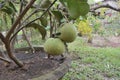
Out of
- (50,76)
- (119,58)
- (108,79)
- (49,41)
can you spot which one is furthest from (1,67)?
(119,58)

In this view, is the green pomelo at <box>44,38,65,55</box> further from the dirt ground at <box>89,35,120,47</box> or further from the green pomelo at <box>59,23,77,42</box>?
the dirt ground at <box>89,35,120,47</box>

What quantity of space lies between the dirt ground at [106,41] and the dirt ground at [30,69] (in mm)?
4285

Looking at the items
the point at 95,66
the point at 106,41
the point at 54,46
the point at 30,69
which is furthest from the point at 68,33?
the point at 106,41

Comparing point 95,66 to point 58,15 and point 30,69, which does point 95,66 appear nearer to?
point 30,69

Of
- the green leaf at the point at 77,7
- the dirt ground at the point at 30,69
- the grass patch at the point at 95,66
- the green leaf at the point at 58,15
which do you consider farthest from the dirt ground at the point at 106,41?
the green leaf at the point at 77,7

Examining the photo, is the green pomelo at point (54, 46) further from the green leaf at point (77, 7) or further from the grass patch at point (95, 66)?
the grass patch at point (95, 66)

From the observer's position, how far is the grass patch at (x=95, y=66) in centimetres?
297

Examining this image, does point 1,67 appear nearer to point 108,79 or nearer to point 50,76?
point 50,76

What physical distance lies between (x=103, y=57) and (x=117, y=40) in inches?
104

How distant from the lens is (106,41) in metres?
6.24

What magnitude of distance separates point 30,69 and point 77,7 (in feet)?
1.96

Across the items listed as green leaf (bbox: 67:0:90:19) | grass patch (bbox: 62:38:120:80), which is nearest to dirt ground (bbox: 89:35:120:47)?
grass patch (bbox: 62:38:120:80)

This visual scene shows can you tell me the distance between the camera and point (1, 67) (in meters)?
1.51

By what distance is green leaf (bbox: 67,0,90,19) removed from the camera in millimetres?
947
